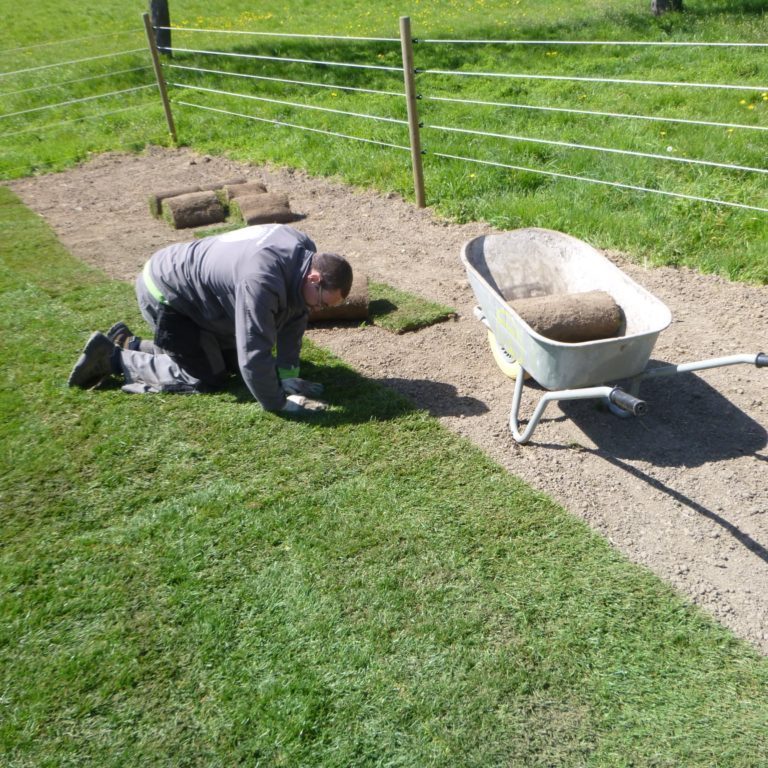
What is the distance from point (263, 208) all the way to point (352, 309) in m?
2.56

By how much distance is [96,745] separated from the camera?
8.45ft

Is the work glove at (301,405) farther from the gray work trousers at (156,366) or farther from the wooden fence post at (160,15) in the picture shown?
the wooden fence post at (160,15)

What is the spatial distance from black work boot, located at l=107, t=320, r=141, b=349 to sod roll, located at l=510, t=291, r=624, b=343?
95.3 inches

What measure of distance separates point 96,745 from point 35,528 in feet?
4.23

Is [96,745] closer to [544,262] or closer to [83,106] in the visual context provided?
[544,262]

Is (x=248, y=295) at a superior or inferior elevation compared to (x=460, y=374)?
superior

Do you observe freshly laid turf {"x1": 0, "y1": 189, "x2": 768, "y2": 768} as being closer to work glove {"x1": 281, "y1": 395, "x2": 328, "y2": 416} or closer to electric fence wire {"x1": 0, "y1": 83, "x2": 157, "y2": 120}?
work glove {"x1": 281, "y1": 395, "x2": 328, "y2": 416}

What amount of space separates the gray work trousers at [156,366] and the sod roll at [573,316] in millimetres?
1796

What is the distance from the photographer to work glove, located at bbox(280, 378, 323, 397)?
4539 mm

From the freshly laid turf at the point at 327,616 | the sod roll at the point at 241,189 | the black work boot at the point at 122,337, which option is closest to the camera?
the freshly laid turf at the point at 327,616

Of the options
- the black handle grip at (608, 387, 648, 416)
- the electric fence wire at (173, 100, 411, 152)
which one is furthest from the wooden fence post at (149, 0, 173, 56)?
the black handle grip at (608, 387, 648, 416)

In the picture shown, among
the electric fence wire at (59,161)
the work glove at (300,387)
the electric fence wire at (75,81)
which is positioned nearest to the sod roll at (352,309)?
the work glove at (300,387)

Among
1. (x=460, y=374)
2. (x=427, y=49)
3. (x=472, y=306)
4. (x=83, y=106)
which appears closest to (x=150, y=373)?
(x=460, y=374)

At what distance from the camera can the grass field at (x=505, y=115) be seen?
21.0 feet
